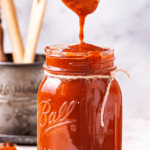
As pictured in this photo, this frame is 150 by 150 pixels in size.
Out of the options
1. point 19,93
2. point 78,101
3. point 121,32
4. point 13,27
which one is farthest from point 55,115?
point 121,32

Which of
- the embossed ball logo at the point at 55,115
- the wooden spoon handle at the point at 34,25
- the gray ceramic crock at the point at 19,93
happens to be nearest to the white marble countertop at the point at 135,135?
the gray ceramic crock at the point at 19,93

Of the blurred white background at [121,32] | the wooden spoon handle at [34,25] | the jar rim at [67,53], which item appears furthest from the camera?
the blurred white background at [121,32]

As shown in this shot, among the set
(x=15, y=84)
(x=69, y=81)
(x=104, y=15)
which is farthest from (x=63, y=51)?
(x=104, y=15)

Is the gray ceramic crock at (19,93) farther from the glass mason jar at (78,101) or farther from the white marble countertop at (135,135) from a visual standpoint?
the glass mason jar at (78,101)

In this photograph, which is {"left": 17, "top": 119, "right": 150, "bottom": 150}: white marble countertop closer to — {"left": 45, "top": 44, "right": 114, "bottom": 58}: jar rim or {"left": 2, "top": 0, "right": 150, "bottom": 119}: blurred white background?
{"left": 2, "top": 0, "right": 150, "bottom": 119}: blurred white background

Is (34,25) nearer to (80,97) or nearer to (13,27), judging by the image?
(13,27)

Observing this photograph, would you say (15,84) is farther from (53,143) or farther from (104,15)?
(104,15)
